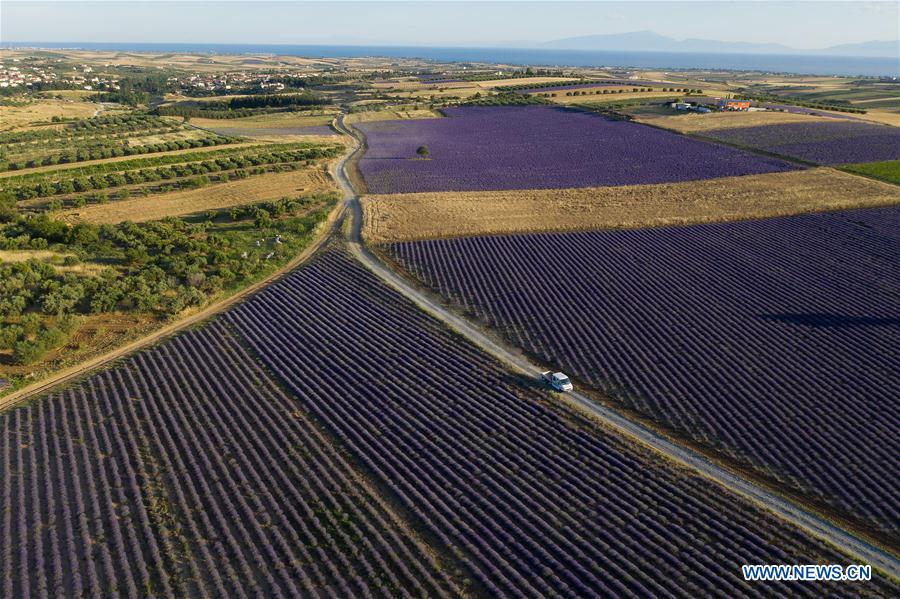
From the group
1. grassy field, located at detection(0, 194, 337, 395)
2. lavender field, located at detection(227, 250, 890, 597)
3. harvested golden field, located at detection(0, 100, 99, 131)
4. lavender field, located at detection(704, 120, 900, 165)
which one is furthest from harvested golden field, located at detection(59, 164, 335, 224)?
lavender field, located at detection(704, 120, 900, 165)

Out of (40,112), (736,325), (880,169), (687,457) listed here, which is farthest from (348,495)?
(40,112)

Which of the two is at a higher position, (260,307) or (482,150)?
(482,150)

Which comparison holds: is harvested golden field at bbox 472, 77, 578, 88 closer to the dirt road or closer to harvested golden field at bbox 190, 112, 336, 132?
harvested golden field at bbox 190, 112, 336, 132

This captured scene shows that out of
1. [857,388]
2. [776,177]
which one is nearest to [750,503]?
[857,388]

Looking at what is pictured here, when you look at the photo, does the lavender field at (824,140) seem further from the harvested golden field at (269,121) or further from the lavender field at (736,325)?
the harvested golden field at (269,121)

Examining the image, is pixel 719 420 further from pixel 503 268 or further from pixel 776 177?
pixel 776 177

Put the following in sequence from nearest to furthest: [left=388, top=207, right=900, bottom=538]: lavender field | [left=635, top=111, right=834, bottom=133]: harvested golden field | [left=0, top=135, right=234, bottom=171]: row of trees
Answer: [left=388, top=207, right=900, bottom=538]: lavender field, [left=0, top=135, right=234, bottom=171]: row of trees, [left=635, top=111, right=834, bottom=133]: harvested golden field
